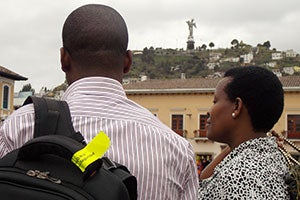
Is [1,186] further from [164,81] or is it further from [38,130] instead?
[164,81]

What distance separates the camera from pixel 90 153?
132 centimetres

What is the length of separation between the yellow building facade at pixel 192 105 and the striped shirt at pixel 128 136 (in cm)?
3231

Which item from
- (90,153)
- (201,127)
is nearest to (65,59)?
(90,153)

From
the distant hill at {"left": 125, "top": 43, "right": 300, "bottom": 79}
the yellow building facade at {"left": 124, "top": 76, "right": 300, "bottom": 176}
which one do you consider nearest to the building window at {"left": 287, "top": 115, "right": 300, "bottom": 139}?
the yellow building facade at {"left": 124, "top": 76, "right": 300, "bottom": 176}

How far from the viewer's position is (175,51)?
117 meters

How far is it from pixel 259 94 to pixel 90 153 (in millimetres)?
1141

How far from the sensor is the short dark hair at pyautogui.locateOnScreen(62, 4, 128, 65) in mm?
1688

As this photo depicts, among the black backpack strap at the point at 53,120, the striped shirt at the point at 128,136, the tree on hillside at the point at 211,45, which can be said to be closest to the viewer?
the black backpack strap at the point at 53,120

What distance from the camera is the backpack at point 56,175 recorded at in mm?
1274

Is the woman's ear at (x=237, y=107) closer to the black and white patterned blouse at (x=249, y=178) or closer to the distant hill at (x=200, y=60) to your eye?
the black and white patterned blouse at (x=249, y=178)

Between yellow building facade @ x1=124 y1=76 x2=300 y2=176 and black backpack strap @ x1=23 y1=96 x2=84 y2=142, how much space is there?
3253cm

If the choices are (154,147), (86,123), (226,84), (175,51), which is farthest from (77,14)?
(175,51)

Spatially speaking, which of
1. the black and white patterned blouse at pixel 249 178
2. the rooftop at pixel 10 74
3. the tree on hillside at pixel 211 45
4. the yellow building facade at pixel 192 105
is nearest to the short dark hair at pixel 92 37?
the black and white patterned blouse at pixel 249 178

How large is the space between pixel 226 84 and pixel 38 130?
1.09 meters
